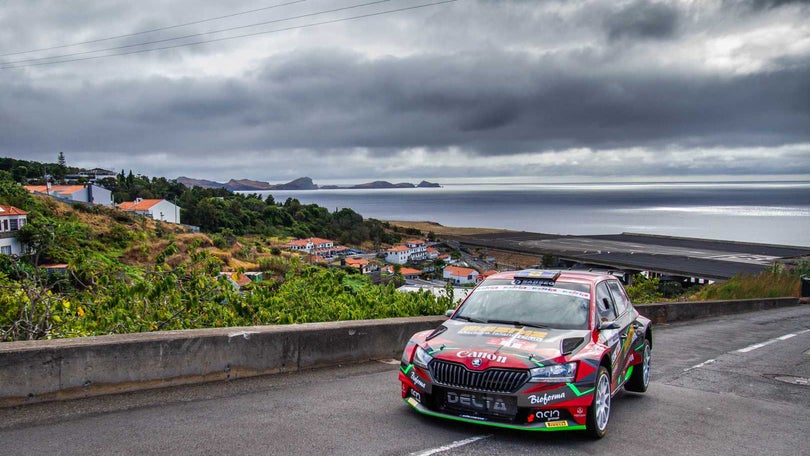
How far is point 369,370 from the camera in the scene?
7.70 m

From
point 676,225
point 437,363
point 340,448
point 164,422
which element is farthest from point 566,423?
point 676,225

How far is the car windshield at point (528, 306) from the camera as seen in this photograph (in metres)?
6.01

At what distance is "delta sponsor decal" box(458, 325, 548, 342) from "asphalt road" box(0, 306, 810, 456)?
35.1 inches

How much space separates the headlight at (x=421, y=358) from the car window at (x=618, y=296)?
104 inches

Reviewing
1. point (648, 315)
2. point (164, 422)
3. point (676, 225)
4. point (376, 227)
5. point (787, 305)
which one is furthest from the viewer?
point (676, 225)

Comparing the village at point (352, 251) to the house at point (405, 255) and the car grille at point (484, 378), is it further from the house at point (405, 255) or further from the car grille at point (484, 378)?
the car grille at point (484, 378)

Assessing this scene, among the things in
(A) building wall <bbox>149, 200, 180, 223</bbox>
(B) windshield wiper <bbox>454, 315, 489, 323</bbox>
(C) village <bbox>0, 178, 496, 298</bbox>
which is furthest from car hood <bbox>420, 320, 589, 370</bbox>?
(A) building wall <bbox>149, 200, 180, 223</bbox>

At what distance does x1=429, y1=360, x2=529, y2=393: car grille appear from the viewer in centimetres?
498

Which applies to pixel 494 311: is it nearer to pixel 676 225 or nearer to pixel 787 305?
pixel 787 305

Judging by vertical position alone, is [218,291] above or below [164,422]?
above

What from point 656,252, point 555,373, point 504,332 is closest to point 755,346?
point 504,332

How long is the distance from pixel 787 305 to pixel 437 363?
25228mm

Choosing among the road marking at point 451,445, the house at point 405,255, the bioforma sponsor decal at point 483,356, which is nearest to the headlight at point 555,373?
the bioforma sponsor decal at point 483,356

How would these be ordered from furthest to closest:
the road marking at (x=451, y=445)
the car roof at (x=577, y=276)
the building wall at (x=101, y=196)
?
the building wall at (x=101, y=196) < the car roof at (x=577, y=276) < the road marking at (x=451, y=445)
